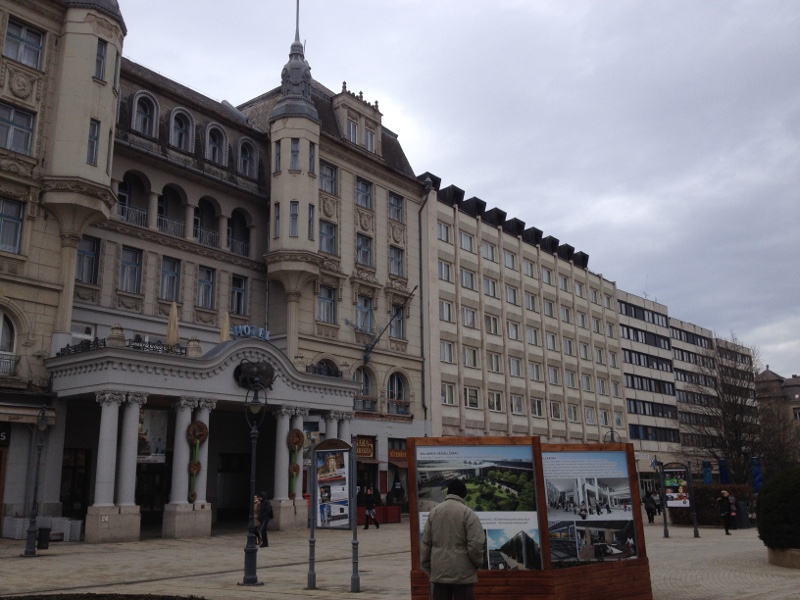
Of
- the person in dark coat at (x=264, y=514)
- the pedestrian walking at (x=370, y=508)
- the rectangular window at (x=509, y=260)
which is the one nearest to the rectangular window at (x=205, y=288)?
the pedestrian walking at (x=370, y=508)

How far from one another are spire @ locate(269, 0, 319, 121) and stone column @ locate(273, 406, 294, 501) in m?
16.6

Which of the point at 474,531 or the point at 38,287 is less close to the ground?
the point at 38,287

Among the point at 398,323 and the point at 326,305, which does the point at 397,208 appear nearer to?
the point at 398,323

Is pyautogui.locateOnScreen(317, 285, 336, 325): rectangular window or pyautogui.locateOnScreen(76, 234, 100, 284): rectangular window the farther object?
pyautogui.locateOnScreen(317, 285, 336, 325): rectangular window

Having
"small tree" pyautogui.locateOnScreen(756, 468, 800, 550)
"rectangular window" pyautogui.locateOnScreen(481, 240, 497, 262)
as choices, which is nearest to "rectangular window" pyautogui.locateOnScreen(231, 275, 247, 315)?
"rectangular window" pyautogui.locateOnScreen(481, 240, 497, 262)

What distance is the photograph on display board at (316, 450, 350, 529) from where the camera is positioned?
15.8 meters

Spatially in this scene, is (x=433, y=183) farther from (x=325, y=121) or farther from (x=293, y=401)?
(x=293, y=401)

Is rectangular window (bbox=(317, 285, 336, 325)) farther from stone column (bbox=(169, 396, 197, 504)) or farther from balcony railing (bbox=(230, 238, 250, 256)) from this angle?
stone column (bbox=(169, 396, 197, 504))

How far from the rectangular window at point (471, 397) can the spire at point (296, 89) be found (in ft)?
70.1

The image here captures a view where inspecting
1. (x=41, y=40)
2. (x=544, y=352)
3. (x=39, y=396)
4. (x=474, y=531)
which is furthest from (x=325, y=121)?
(x=474, y=531)

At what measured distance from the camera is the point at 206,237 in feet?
127

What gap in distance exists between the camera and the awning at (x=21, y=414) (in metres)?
27.3

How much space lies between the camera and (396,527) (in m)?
35.7

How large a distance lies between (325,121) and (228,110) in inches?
231
